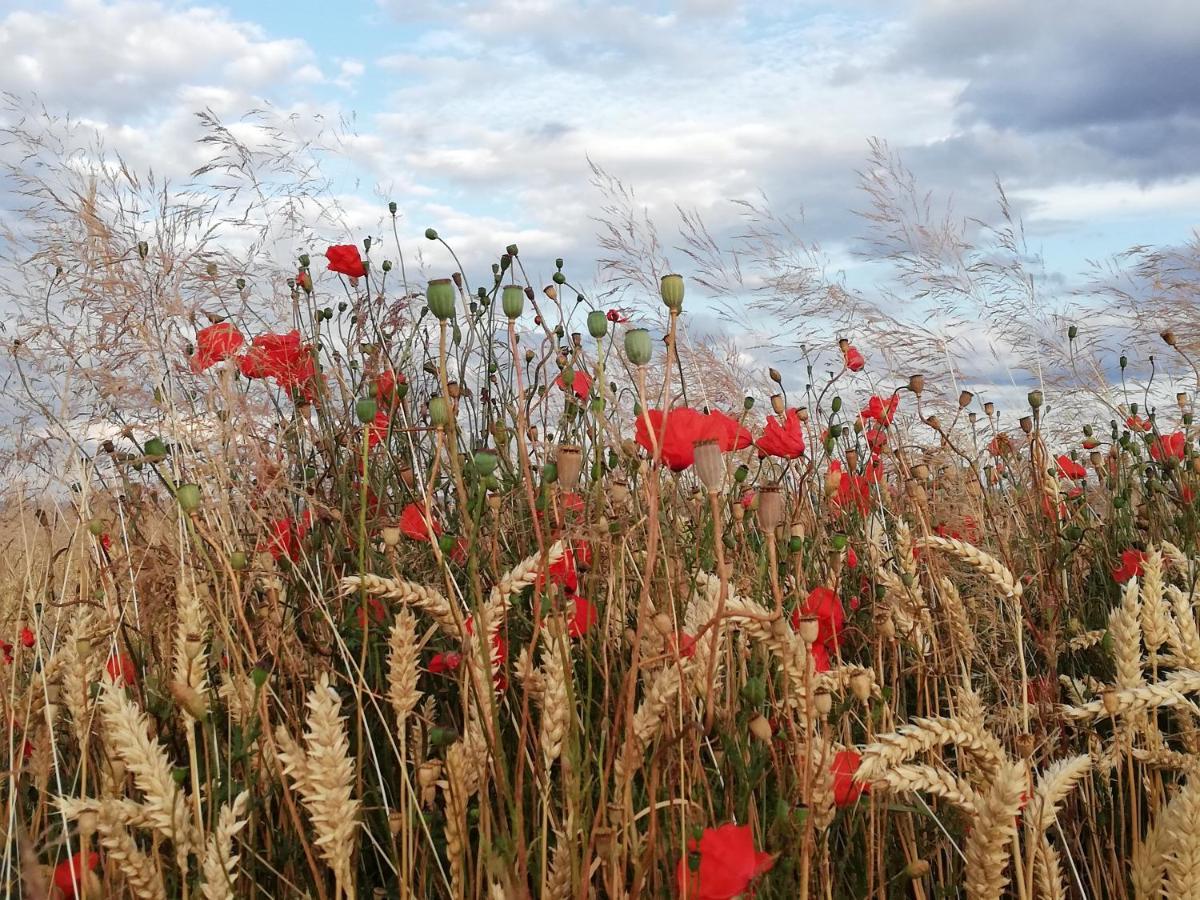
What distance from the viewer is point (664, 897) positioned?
1383 mm

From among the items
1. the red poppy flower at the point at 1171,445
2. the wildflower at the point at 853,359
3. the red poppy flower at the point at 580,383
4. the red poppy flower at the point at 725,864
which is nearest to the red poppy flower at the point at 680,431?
the red poppy flower at the point at 725,864

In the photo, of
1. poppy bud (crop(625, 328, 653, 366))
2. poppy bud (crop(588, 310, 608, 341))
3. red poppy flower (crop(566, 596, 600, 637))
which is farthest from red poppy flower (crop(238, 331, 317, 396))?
poppy bud (crop(625, 328, 653, 366))

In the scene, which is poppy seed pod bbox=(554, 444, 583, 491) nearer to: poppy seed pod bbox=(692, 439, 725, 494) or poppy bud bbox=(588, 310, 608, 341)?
poppy seed pod bbox=(692, 439, 725, 494)

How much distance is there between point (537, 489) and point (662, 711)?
0.93 metres

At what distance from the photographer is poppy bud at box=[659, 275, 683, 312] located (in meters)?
1.28

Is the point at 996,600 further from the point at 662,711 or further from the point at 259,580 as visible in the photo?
the point at 259,580

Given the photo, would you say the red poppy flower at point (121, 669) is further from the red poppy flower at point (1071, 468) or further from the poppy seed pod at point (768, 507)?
the red poppy flower at point (1071, 468)

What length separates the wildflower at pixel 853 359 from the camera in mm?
2963

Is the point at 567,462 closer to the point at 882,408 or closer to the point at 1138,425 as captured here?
the point at 882,408

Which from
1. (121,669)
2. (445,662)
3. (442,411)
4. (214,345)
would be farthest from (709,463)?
(214,345)

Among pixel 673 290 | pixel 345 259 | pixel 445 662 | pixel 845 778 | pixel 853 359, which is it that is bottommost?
pixel 845 778

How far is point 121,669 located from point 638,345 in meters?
1.12

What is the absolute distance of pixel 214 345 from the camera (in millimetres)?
2201

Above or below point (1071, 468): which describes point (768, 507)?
above
